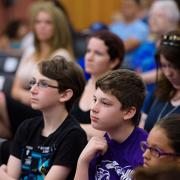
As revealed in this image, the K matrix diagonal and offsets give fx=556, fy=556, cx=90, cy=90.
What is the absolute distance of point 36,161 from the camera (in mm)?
2592

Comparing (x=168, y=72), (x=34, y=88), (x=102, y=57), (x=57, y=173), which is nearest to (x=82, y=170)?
(x=57, y=173)

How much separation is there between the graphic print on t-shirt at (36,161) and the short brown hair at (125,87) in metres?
0.40

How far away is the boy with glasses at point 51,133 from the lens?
2.52 meters

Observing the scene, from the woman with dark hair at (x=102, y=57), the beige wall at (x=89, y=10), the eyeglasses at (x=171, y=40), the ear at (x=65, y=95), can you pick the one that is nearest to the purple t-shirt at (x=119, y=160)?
the ear at (x=65, y=95)

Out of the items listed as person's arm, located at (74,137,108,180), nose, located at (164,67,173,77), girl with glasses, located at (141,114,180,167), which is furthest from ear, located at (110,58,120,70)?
girl with glasses, located at (141,114,180,167)

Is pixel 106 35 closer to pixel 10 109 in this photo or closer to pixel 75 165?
pixel 10 109

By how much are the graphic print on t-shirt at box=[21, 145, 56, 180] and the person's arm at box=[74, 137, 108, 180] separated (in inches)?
9.8

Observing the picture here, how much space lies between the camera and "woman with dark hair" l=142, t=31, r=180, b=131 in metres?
2.95

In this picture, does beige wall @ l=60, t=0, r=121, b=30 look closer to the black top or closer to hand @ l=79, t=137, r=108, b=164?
the black top

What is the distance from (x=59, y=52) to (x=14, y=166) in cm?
154

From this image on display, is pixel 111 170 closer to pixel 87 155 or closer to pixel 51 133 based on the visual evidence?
pixel 87 155

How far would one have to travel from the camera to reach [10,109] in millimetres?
3650

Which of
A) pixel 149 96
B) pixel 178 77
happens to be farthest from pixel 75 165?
pixel 149 96

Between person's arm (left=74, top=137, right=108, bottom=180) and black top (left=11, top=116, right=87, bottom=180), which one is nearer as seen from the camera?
person's arm (left=74, top=137, right=108, bottom=180)
